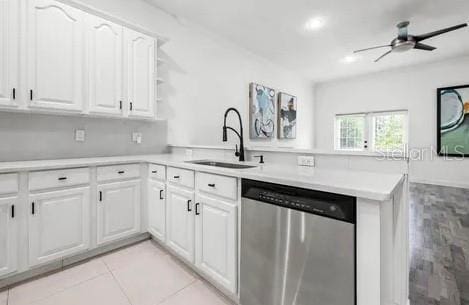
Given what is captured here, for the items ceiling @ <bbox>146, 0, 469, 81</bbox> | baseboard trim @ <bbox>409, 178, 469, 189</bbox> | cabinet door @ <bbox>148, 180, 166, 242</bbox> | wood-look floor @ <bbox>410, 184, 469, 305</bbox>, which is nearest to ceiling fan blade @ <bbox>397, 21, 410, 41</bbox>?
ceiling @ <bbox>146, 0, 469, 81</bbox>

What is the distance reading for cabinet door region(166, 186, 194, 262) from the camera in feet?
5.77

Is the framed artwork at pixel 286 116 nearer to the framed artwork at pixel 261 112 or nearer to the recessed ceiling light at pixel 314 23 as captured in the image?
the framed artwork at pixel 261 112

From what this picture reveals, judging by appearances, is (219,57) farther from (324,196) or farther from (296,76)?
(324,196)

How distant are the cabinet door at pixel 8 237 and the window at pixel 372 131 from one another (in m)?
5.97

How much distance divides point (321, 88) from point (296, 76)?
151 cm

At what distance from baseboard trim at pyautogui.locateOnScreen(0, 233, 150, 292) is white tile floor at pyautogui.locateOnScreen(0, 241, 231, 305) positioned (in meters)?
0.06

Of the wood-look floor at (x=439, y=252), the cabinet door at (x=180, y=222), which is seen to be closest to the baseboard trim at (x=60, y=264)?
the cabinet door at (x=180, y=222)

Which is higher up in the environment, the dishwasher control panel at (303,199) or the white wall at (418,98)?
the white wall at (418,98)

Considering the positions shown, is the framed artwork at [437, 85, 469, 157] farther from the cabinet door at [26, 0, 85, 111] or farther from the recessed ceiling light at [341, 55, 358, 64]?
the cabinet door at [26, 0, 85, 111]

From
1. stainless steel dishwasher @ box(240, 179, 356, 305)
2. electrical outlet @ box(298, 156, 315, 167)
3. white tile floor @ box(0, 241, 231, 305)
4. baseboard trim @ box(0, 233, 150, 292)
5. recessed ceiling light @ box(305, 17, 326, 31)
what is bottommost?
white tile floor @ box(0, 241, 231, 305)

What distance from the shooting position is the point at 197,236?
1.69 metres

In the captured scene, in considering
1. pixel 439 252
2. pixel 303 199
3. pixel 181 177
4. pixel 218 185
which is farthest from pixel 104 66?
pixel 439 252

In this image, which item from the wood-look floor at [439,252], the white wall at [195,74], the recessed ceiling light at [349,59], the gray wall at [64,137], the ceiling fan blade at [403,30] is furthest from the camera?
the recessed ceiling light at [349,59]

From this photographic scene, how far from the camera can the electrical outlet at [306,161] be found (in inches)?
67.4
